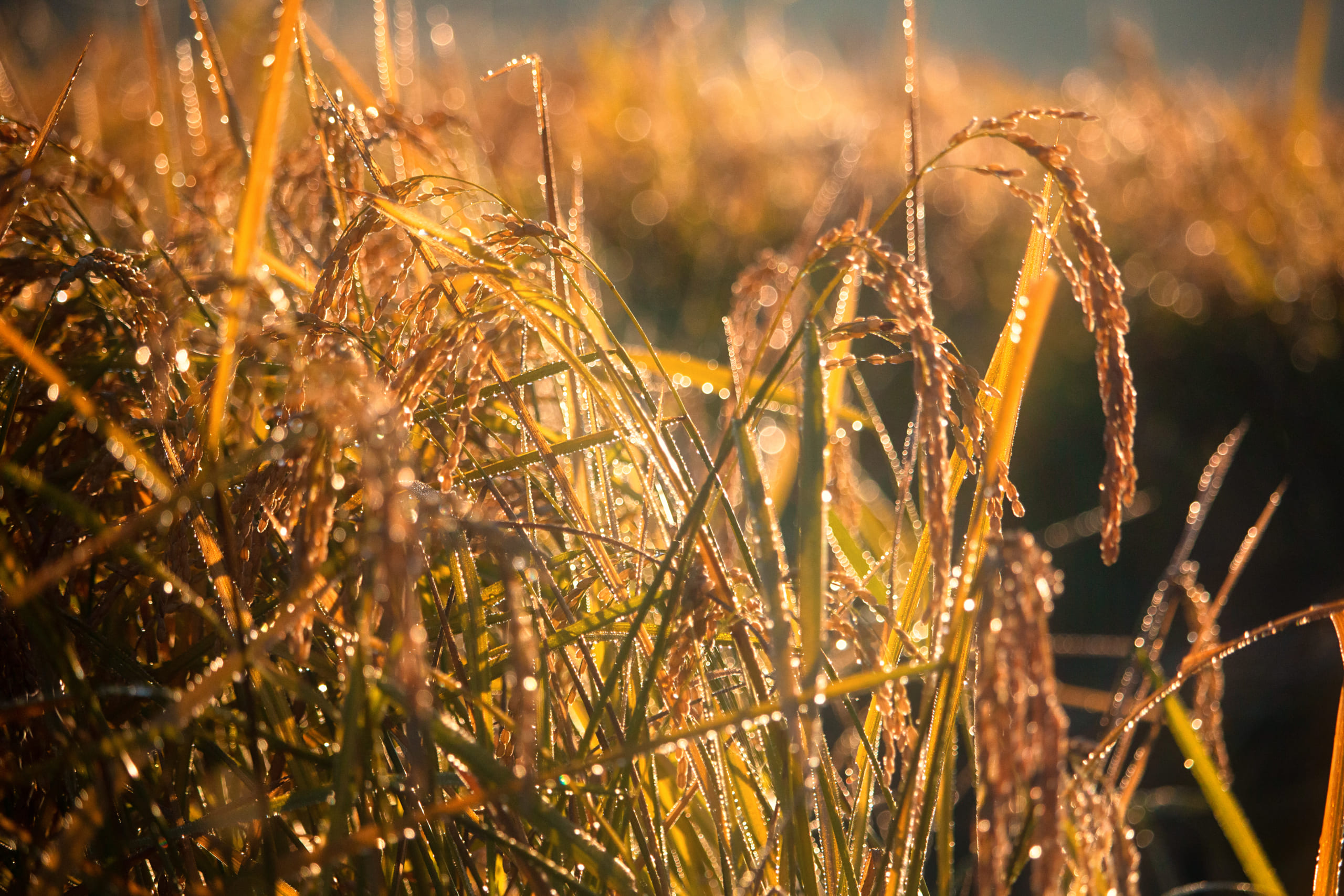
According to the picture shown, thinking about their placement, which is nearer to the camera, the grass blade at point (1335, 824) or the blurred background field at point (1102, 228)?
the grass blade at point (1335, 824)

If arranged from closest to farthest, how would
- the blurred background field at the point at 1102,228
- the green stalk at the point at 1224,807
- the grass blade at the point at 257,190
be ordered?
1. the grass blade at the point at 257,190
2. the green stalk at the point at 1224,807
3. the blurred background field at the point at 1102,228

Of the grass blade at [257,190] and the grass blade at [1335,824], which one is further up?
the grass blade at [257,190]

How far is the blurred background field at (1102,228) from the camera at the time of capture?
8.07 feet

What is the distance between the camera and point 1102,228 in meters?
3.61

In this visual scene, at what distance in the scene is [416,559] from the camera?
0.49 m

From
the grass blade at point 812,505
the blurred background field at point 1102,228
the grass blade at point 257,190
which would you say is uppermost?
the blurred background field at point 1102,228

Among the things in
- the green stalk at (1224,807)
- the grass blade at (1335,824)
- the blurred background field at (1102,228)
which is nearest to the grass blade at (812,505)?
the green stalk at (1224,807)

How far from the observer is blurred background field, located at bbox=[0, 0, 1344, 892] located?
2.46 m

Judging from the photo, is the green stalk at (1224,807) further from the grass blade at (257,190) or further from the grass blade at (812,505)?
the grass blade at (257,190)

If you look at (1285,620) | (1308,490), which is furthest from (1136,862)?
(1308,490)

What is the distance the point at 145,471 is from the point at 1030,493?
275 centimetres

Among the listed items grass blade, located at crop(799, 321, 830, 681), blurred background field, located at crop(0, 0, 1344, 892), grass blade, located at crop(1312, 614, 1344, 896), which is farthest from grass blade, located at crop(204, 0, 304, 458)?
grass blade, located at crop(1312, 614, 1344, 896)

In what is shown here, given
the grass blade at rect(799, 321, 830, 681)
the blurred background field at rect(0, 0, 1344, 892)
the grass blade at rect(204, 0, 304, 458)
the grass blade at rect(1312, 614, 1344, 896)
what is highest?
the blurred background field at rect(0, 0, 1344, 892)

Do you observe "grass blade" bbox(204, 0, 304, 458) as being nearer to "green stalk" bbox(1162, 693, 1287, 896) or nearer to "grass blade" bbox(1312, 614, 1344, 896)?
"green stalk" bbox(1162, 693, 1287, 896)
